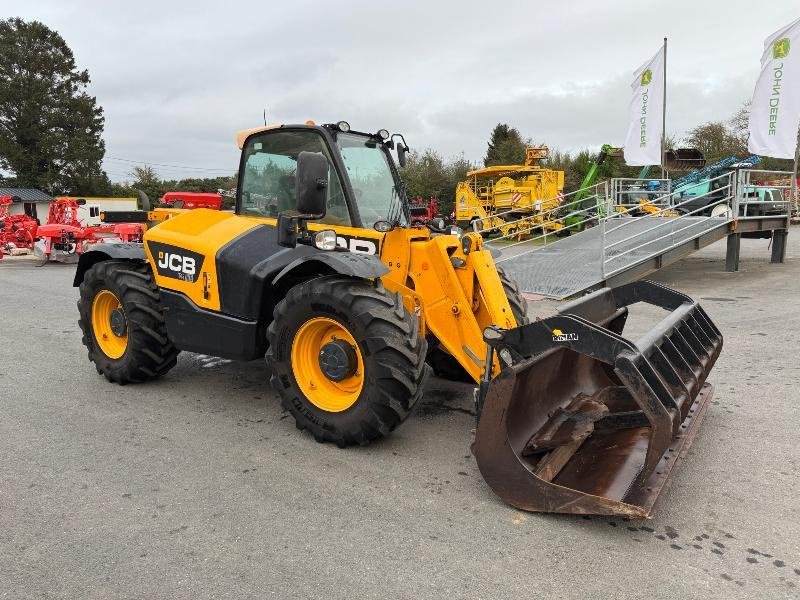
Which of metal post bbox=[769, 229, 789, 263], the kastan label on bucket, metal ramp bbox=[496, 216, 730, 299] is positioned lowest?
metal post bbox=[769, 229, 789, 263]

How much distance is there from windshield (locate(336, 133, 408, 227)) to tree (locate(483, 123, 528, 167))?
39910 millimetres

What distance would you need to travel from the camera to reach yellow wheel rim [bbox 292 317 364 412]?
3.88 meters

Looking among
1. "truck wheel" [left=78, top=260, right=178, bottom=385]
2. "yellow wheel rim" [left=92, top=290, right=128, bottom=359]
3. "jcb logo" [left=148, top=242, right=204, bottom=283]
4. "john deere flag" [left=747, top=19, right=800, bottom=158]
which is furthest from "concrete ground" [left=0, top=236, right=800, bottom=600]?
"john deere flag" [left=747, top=19, right=800, bottom=158]

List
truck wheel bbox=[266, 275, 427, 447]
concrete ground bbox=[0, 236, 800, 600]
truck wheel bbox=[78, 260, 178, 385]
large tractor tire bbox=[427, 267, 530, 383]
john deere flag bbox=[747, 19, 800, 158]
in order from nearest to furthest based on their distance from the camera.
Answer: concrete ground bbox=[0, 236, 800, 600] → truck wheel bbox=[266, 275, 427, 447] → large tractor tire bbox=[427, 267, 530, 383] → truck wheel bbox=[78, 260, 178, 385] → john deere flag bbox=[747, 19, 800, 158]

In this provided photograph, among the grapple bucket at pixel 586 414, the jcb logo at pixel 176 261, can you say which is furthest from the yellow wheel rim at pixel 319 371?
the jcb logo at pixel 176 261

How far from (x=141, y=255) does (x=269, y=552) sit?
11.0 feet

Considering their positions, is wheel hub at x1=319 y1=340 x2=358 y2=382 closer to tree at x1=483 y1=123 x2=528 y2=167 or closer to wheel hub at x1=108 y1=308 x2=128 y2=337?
wheel hub at x1=108 y1=308 x2=128 y2=337

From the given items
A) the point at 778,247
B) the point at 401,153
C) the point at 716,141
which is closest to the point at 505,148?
the point at 716,141

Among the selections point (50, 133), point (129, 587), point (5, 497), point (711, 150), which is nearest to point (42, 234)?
point (5, 497)

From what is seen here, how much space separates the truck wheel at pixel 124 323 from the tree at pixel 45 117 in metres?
44.1

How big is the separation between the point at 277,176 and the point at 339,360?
5.84 feet

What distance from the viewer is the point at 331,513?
121 inches

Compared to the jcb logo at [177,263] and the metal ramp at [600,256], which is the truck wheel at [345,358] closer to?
the jcb logo at [177,263]

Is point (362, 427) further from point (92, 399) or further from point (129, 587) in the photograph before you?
point (92, 399)
